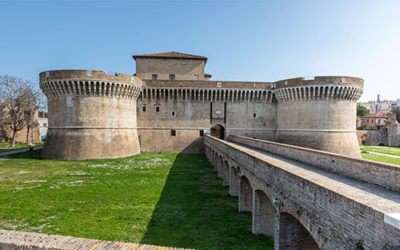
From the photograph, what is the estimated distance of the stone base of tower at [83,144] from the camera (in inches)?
992

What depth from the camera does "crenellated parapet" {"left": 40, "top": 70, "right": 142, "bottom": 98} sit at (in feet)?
81.1

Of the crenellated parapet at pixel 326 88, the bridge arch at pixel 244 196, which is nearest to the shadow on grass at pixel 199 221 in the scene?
the bridge arch at pixel 244 196

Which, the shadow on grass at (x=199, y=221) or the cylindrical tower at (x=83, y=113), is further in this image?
the cylindrical tower at (x=83, y=113)

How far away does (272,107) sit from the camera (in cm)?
3133

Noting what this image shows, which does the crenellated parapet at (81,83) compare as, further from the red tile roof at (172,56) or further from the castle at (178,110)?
the red tile roof at (172,56)

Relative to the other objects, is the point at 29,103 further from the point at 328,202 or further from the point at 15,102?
the point at 328,202

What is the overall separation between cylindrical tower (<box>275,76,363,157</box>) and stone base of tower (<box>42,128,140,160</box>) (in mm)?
20972

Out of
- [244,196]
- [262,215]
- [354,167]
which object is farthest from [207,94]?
[354,167]

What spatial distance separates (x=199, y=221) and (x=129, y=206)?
3.89 m

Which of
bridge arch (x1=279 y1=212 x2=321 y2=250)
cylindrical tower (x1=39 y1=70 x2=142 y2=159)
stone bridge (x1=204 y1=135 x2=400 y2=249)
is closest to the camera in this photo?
stone bridge (x1=204 y1=135 x2=400 y2=249)

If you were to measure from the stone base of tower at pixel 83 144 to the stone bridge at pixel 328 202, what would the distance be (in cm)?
1899

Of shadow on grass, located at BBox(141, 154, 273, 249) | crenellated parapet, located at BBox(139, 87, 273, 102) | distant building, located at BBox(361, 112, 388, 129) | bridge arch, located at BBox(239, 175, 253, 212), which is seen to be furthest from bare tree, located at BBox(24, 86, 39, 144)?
distant building, located at BBox(361, 112, 388, 129)

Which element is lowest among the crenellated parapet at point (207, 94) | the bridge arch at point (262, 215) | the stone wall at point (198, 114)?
the bridge arch at point (262, 215)

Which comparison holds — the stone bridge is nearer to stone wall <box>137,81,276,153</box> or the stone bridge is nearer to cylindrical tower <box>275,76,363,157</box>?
cylindrical tower <box>275,76,363,157</box>
